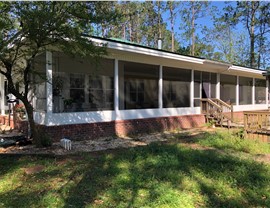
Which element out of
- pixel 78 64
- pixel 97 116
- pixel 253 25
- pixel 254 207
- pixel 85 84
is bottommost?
pixel 254 207

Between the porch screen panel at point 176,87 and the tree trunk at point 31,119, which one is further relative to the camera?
the porch screen panel at point 176,87

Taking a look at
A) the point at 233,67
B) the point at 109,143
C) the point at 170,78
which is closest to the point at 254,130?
the point at 170,78

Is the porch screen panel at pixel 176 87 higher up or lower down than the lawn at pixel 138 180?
higher up

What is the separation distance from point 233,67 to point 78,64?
8.98m

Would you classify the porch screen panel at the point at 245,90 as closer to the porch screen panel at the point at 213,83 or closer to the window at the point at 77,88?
the porch screen panel at the point at 213,83

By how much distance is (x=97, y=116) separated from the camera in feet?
28.5

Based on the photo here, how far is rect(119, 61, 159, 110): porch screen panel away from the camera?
380 inches

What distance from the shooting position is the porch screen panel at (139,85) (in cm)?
965

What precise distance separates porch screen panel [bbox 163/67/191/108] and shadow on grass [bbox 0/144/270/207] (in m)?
5.87

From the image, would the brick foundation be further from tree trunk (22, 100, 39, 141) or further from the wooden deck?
the wooden deck

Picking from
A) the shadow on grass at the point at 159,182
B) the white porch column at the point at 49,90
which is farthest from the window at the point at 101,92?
the shadow on grass at the point at 159,182

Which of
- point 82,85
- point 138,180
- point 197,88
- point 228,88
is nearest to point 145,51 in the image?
point 82,85

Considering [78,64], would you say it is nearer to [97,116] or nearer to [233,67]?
[97,116]

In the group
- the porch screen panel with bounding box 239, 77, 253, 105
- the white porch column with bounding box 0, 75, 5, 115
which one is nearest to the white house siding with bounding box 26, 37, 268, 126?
the porch screen panel with bounding box 239, 77, 253, 105
